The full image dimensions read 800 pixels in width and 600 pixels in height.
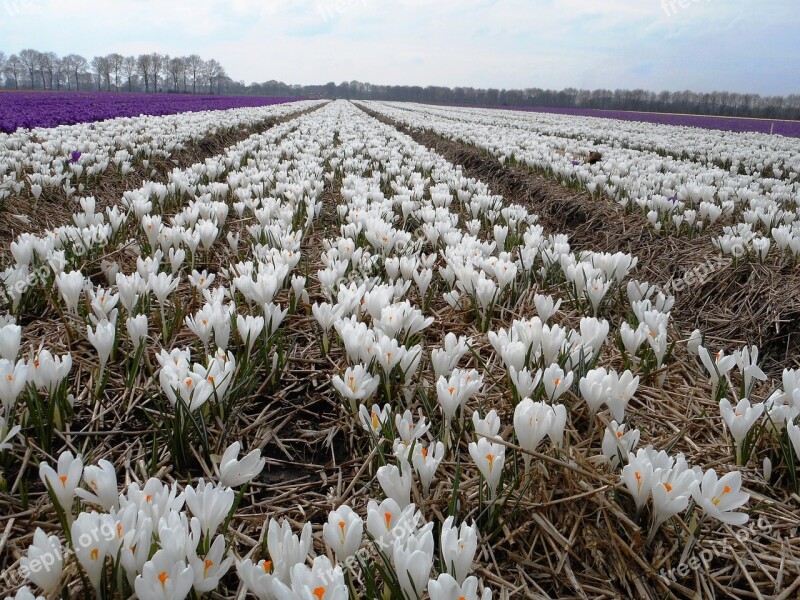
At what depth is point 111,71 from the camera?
84.9m

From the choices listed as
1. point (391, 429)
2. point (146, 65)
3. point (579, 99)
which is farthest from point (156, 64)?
point (391, 429)

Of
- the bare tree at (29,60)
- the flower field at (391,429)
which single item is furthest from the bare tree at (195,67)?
the flower field at (391,429)

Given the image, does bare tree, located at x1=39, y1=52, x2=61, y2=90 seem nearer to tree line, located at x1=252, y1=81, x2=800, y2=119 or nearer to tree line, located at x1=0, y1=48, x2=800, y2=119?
tree line, located at x1=0, y1=48, x2=800, y2=119

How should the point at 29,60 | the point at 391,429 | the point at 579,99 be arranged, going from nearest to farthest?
1. the point at 391,429
2. the point at 579,99
3. the point at 29,60

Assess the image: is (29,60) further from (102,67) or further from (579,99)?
(579,99)

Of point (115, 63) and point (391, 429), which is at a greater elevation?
point (115, 63)

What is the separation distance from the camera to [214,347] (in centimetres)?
213

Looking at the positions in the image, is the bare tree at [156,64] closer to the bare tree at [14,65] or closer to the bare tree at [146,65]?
the bare tree at [146,65]

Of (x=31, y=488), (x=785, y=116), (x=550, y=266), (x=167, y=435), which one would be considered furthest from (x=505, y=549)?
(x=785, y=116)

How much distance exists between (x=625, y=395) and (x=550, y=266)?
1644 mm

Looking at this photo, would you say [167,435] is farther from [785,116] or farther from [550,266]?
[785,116]

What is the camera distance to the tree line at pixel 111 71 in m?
78.1

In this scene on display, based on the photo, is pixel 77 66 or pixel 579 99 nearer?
pixel 579 99

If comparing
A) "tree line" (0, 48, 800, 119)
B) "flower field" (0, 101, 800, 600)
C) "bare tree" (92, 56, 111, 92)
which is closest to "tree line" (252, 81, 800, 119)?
"tree line" (0, 48, 800, 119)
